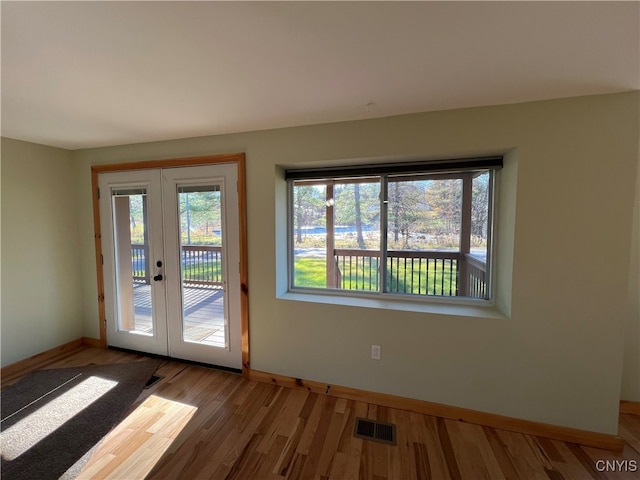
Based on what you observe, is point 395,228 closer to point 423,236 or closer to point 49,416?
point 423,236

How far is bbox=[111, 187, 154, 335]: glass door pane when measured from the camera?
2836 mm

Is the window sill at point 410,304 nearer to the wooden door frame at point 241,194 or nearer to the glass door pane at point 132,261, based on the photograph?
the wooden door frame at point 241,194

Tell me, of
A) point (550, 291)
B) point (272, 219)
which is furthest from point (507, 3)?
point (272, 219)

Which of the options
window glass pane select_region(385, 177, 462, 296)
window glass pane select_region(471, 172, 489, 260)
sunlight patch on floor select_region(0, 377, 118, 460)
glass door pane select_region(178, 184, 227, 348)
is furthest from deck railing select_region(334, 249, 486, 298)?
sunlight patch on floor select_region(0, 377, 118, 460)

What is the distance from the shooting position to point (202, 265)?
2668 mm

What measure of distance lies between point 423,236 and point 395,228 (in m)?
0.25

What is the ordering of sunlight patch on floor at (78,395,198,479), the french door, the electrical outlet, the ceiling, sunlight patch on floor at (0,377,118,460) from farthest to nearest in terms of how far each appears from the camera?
the french door, the electrical outlet, sunlight patch on floor at (0,377,118,460), sunlight patch on floor at (78,395,198,479), the ceiling

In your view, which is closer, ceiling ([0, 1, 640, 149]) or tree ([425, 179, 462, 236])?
ceiling ([0, 1, 640, 149])

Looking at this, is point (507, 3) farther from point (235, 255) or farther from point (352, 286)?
point (235, 255)

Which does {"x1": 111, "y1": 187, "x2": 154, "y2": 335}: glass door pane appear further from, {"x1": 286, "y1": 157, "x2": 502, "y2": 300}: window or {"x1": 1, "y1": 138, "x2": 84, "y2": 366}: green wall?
{"x1": 286, "y1": 157, "x2": 502, "y2": 300}: window

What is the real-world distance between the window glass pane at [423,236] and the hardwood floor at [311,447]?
3.47 feet

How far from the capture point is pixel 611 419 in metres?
1.76

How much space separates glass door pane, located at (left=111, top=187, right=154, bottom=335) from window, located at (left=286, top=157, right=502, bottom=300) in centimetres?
163

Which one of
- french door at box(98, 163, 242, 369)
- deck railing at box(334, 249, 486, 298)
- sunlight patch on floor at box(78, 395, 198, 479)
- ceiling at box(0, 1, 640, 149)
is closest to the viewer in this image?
ceiling at box(0, 1, 640, 149)
